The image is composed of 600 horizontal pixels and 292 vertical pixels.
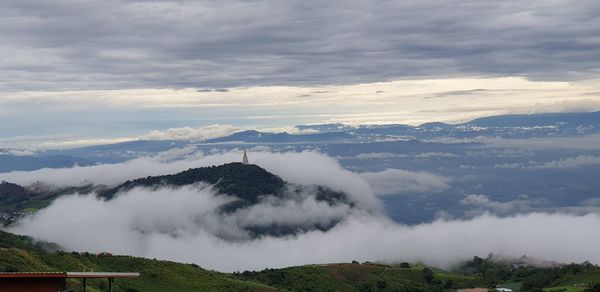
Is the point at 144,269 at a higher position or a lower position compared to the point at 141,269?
lower

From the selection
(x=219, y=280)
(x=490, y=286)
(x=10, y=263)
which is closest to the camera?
(x=10, y=263)

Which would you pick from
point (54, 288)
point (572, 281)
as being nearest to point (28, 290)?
point (54, 288)

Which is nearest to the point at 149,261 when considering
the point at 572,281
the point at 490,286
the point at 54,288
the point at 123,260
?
the point at 123,260

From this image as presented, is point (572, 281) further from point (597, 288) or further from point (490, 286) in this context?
point (597, 288)

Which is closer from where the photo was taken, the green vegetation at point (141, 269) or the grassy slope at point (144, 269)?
the green vegetation at point (141, 269)

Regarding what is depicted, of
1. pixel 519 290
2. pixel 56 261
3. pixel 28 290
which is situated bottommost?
pixel 519 290

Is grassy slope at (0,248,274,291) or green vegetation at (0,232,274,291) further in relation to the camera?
grassy slope at (0,248,274,291)

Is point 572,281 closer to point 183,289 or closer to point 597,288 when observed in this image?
point 597,288

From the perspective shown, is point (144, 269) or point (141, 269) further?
point (144, 269)

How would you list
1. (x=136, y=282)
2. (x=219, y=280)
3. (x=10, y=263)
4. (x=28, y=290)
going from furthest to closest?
(x=219, y=280) < (x=136, y=282) < (x=10, y=263) < (x=28, y=290)

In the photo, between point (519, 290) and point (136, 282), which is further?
point (519, 290)

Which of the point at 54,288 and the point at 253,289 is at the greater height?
the point at 54,288
